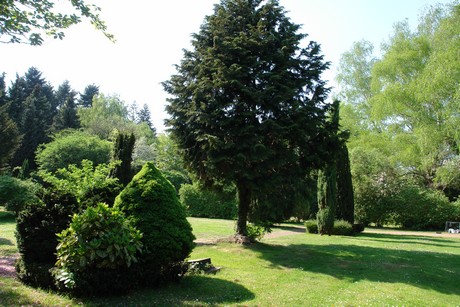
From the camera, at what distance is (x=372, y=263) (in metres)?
→ 9.81

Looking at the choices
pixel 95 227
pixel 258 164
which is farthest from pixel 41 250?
pixel 258 164

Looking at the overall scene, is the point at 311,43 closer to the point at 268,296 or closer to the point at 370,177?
the point at 268,296

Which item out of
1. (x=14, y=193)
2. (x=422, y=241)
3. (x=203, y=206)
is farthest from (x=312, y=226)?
(x=14, y=193)

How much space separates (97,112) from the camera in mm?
54500

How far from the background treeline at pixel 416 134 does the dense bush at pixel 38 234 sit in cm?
2190

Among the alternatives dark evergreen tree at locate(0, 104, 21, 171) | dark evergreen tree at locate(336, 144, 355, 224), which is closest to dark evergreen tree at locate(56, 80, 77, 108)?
dark evergreen tree at locate(0, 104, 21, 171)

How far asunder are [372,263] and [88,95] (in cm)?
7197

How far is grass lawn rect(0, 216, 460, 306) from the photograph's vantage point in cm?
590

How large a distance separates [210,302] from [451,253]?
1038cm

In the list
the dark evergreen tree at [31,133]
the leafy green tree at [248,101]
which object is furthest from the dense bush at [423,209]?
the dark evergreen tree at [31,133]

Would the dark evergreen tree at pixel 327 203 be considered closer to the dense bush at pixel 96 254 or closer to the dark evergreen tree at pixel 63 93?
the dense bush at pixel 96 254

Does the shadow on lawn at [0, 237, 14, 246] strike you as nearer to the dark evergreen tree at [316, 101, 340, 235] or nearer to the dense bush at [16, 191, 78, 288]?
the dense bush at [16, 191, 78, 288]

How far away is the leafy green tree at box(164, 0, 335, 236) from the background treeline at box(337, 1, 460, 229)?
44.6ft

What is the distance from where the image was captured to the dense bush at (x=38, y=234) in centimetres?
655
